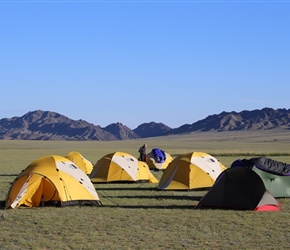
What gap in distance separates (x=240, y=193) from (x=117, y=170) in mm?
10360

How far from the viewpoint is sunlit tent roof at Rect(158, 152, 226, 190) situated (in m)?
22.5

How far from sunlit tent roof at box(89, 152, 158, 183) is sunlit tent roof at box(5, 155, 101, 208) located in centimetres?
827

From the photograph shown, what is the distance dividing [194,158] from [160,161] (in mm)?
12622

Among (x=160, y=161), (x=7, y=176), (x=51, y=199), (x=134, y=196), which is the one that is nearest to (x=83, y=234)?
(x=51, y=199)

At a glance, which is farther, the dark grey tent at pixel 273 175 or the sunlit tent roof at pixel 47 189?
the dark grey tent at pixel 273 175

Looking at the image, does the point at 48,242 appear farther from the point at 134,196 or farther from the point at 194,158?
the point at 194,158


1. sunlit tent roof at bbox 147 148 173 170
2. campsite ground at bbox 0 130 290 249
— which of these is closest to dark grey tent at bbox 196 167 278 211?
campsite ground at bbox 0 130 290 249

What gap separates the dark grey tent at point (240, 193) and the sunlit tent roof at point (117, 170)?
9464mm

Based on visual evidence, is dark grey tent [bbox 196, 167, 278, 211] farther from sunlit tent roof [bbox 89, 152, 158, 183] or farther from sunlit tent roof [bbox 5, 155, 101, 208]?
sunlit tent roof [bbox 89, 152, 158, 183]

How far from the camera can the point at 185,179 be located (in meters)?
22.6

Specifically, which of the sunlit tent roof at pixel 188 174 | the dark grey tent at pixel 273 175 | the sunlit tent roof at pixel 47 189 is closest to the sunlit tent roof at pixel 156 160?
the sunlit tent roof at pixel 188 174

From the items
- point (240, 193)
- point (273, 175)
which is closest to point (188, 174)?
point (273, 175)

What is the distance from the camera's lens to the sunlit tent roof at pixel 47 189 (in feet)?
56.3

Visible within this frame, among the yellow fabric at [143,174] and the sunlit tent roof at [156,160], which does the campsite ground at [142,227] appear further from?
the sunlit tent roof at [156,160]
